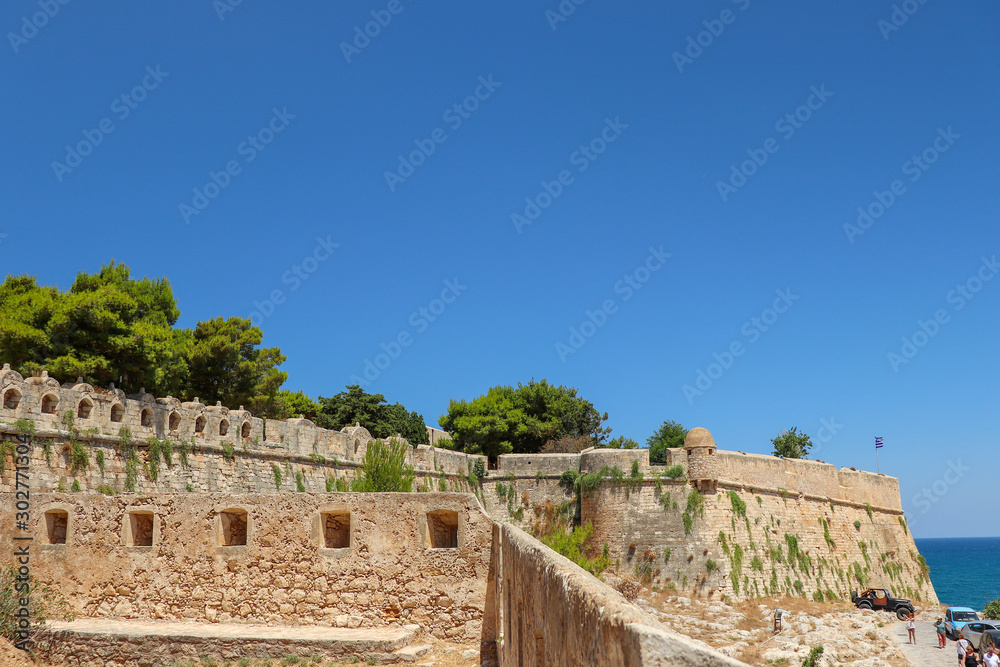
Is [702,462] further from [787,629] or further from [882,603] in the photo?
[882,603]

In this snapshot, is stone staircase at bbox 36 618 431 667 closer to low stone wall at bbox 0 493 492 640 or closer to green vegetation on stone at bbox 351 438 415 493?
low stone wall at bbox 0 493 492 640

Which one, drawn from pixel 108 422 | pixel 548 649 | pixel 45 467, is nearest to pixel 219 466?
pixel 108 422

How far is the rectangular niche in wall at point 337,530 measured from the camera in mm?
10008

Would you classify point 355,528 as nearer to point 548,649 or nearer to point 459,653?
point 459,653

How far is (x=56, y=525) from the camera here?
411 inches

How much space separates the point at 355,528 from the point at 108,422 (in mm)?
10465

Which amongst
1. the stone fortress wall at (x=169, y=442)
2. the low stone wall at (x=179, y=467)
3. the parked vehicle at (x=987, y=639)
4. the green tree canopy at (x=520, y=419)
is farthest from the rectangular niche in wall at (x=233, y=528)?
the green tree canopy at (x=520, y=419)

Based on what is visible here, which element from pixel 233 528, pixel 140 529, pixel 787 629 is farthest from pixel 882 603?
pixel 140 529

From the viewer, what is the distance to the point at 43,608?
32.6 ft

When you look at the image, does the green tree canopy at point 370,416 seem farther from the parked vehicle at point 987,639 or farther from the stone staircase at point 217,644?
the stone staircase at point 217,644

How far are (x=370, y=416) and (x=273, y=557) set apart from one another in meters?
27.2

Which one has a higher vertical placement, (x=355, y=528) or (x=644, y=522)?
(x=355, y=528)

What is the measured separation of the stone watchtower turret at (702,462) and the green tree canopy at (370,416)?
14186mm

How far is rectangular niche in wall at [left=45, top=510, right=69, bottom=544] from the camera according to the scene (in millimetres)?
10266
